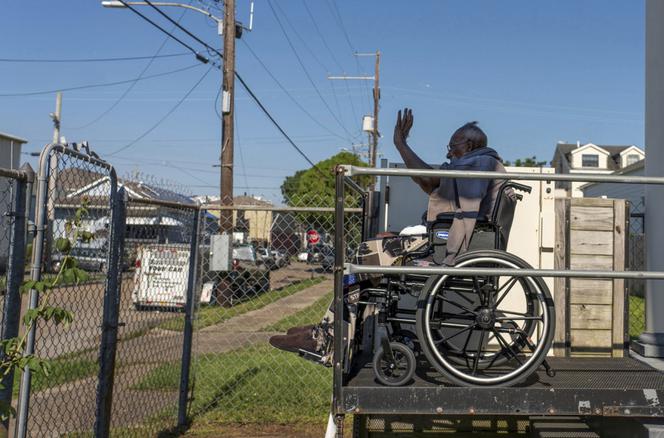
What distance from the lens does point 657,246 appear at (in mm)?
4488

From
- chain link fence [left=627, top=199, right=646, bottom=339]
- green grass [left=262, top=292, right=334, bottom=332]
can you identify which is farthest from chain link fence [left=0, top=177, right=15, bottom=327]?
green grass [left=262, top=292, right=334, bottom=332]

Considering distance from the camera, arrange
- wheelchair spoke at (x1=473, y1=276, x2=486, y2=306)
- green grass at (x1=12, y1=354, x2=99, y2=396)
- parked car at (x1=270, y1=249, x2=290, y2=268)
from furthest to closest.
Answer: parked car at (x1=270, y1=249, x2=290, y2=268) → green grass at (x1=12, y1=354, x2=99, y2=396) → wheelchair spoke at (x1=473, y1=276, x2=486, y2=306)

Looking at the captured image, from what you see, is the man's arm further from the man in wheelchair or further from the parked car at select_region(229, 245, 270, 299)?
the parked car at select_region(229, 245, 270, 299)

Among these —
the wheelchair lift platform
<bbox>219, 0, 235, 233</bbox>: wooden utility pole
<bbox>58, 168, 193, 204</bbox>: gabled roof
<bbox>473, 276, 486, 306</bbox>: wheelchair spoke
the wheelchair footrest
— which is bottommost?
the wheelchair lift platform

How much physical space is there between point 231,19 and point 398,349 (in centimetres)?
1480

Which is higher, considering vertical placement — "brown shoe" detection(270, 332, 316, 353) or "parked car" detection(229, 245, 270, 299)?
"parked car" detection(229, 245, 270, 299)

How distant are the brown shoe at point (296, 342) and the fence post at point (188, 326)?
1.89 m

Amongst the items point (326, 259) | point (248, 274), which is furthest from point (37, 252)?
point (248, 274)

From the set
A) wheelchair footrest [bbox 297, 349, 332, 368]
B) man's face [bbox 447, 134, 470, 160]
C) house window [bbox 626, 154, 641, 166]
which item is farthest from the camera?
house window [bbox 626, 154, 641, 166]

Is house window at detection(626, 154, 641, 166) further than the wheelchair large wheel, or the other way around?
house window at detection(626, 154, 641, 166)

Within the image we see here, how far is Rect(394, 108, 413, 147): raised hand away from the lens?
3918 millimetres

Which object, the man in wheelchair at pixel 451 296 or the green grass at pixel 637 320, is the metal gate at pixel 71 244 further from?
the green grass at pixel 637 320

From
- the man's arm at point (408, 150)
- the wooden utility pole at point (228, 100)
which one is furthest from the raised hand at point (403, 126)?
the wooden utility pole at point (228, 100)

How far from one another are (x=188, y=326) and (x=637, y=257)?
3806 mm
